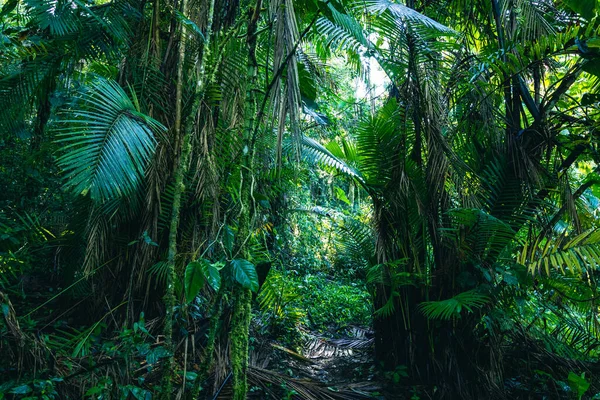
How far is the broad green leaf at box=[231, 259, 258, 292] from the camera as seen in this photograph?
2.34m

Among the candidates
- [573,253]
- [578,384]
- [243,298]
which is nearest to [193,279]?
[243,298]

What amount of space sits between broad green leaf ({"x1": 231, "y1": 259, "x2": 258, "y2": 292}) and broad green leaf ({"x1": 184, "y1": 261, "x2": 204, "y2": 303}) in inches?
6.4

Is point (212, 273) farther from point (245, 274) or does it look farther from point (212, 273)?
point (245, 274)

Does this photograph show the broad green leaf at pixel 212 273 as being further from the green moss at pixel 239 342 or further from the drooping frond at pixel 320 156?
the drooping frond at pixel 320 156

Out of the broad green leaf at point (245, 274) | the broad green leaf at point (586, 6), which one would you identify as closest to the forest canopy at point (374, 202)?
the broad green leaf at point (586, 6)

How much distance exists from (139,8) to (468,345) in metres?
3.68

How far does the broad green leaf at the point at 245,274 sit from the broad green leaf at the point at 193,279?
0.53 feet

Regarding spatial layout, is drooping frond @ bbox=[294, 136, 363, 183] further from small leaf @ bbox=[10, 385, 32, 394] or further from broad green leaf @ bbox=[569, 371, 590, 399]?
small leaf @ bbox=[10, 385, 32, 394]

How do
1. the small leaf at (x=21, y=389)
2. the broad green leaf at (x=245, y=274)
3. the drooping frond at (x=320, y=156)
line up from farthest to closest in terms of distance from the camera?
the drooping frond at (x=320, y=156)
the small leaf at (x=21, y=389)
the broad green leaf at (x=245, y=274)

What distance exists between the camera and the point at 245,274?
92.8 inches

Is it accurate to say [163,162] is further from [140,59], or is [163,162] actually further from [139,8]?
[139,8]

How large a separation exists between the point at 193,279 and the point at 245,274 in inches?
9.8

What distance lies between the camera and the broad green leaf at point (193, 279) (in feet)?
7.68

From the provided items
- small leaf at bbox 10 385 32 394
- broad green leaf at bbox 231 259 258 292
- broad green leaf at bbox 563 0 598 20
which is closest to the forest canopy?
broad green leaf at bbox 563 0 598 20
